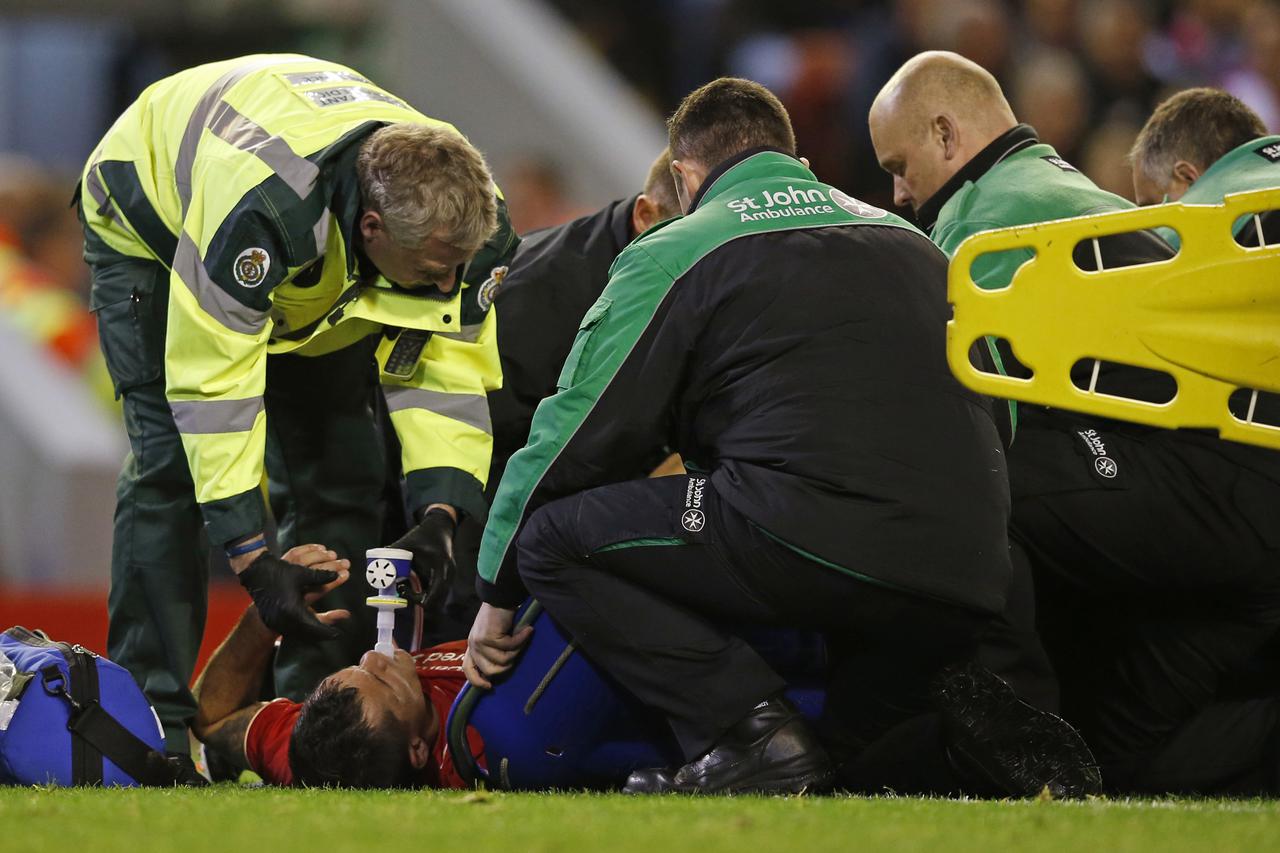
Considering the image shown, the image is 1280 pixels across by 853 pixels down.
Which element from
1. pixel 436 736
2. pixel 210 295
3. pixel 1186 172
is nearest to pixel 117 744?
pixel 436 736

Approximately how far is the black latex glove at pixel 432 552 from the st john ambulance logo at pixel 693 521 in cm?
90

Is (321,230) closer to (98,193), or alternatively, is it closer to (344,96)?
(344,96)

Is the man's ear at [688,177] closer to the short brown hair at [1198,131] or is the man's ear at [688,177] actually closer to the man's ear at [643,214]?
the man's ear at [643,214]

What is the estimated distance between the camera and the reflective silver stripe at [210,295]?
3846 millimetres

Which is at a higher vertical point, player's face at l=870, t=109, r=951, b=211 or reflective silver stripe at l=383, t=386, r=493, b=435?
player's face at l=870, t=109, r=951, b=211

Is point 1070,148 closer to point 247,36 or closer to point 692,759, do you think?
point 692,759

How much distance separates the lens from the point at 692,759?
11.5 feet

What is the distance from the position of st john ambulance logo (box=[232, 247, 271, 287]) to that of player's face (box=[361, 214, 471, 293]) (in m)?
0.26

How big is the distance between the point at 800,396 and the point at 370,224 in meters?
1.13

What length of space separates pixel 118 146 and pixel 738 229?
170cm

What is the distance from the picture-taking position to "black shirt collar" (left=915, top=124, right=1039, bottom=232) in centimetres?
461

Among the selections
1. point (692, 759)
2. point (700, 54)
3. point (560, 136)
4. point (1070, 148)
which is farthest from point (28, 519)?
point (692, 759)

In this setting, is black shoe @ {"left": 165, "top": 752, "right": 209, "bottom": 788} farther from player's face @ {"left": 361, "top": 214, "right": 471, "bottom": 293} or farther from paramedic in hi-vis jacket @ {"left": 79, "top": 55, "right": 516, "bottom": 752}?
player's face @ {"left": 361, "top": 214, "right": 471, "bottom": 293}

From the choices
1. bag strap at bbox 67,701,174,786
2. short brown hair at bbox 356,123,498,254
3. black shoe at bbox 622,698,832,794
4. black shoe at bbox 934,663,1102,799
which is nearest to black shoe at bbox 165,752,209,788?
bag strap at bbox 67,701,174,786
